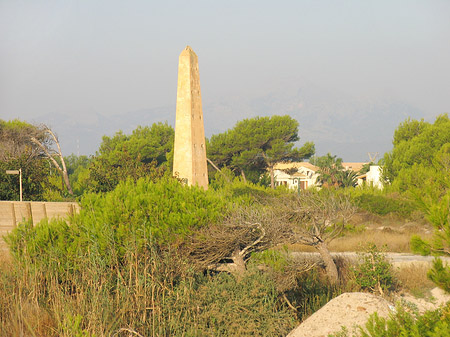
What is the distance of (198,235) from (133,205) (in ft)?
4.43

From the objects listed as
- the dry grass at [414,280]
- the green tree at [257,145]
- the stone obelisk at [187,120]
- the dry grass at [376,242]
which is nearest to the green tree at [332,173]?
the green tree at [257,145]

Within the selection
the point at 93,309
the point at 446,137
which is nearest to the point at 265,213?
the point at 93,309

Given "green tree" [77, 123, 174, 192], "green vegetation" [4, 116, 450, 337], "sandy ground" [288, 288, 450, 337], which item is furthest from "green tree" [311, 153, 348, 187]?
"sandy ground" [288, 288, 450, 337]

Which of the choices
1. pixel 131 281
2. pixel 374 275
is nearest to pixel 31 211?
pixel 131 281

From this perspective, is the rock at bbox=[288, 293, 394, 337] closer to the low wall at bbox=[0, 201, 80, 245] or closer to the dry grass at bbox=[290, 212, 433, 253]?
the dry grass at bbox=[290, 212, 433, 253]

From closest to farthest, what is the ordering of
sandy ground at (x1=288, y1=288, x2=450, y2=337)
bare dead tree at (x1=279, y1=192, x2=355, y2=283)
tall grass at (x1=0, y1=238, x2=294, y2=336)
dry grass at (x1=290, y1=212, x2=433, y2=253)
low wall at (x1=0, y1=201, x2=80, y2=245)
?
1. tall grass at (x1=0, y1=238, x2=294, y2=336)
2. sandy ground at (x1=288, y1=288, x2=450, y2=337)
3. bare dead tree at (x1=279, y1=192, x2=355, y2=283)
4. low wall at (x1=0, y1=201, x2=80, y2=245)
5. dry grass at (x1=290, y1=212, x2=433, y2=253)

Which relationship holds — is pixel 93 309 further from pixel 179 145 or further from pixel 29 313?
pixel 179 145

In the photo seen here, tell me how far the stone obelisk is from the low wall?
8.19 metres

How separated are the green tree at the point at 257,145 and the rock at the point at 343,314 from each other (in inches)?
1570

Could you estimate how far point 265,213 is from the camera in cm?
980

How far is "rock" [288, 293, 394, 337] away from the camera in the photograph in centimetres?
761

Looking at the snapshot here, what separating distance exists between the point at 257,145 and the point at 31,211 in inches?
1499

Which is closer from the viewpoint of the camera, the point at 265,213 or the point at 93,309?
the point at 93,309

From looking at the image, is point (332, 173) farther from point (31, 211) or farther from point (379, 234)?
point (31, 211)
